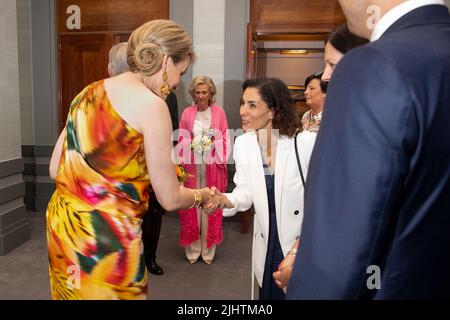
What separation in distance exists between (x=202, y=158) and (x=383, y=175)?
3.91 m

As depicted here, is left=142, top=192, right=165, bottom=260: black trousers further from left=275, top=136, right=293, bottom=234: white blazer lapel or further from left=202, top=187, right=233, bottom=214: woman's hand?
left=275, top=136, right=293, bottom=234: white blazer lapel

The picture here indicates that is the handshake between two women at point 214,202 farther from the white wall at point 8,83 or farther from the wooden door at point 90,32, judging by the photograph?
the wooden door at point 90,32

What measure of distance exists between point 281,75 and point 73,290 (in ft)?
26.5

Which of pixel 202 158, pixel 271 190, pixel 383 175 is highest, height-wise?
pixel 383 175

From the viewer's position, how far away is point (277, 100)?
2.41 m

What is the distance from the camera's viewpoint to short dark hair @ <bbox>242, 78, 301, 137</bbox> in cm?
230

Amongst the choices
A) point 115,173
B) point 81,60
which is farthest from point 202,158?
point 81,60

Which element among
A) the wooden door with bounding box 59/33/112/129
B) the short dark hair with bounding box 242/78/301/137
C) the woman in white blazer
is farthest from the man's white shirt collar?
the wooden door with bounding box 59/33/112/129

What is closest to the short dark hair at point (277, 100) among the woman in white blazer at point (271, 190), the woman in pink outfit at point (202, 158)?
the woman in white blazer at point (271, 190)

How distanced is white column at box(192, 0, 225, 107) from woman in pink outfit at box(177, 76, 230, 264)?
3.96ft

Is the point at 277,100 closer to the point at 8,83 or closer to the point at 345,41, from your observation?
the point at 345,41

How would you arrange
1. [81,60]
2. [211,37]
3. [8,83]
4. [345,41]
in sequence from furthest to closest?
[81,60] → [211,37] → [8,83] → [345,41]

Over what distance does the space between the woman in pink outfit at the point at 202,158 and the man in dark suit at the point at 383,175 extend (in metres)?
3.73

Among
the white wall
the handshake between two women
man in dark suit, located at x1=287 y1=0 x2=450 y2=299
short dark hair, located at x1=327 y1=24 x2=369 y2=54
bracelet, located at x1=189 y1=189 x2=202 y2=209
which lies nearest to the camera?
→ man in dark suit, located at x1=287 y1=0 x2=450 y2=299
